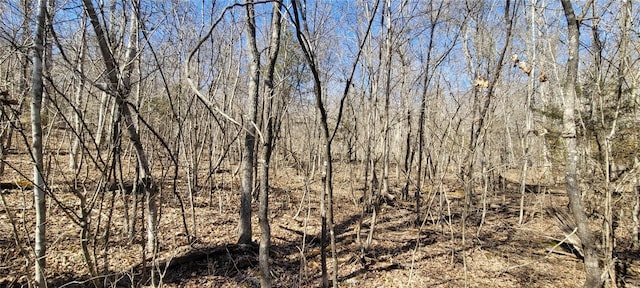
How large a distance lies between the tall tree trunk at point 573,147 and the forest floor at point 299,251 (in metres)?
0.73

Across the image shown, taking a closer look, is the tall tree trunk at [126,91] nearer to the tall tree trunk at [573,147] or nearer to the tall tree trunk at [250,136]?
the tall tree trunk at [250,136]

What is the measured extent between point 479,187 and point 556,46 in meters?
5.45

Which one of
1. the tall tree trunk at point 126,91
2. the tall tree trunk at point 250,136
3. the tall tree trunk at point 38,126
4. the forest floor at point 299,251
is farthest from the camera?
the tall tree trunk at point 250,136

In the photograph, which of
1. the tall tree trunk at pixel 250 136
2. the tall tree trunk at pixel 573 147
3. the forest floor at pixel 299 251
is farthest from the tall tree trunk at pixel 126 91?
the tall tree trunk at pixel 573 147

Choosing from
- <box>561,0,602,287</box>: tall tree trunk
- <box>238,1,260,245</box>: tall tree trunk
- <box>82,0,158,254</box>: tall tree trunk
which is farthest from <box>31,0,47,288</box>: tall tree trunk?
<box>561,0,602,287</box>: tall tree trunk

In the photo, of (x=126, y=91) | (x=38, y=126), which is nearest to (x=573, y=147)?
(x=126, y=91)

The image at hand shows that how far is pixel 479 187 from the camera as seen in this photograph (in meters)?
11.6

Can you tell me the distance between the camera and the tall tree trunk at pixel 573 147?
2.85m

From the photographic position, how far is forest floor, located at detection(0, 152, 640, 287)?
3.89 meters

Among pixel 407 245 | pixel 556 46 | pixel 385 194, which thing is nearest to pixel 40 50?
pixel 407 245

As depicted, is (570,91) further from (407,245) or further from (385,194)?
(385,194)

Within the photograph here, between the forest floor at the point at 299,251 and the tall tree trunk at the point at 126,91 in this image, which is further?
the forest floor at the point at 299,251

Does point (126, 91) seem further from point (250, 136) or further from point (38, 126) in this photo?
point (250, 136)

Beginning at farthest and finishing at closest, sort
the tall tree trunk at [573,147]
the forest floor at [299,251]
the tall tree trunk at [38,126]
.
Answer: the forest floor at [299,251], the tall tree trunk at [573,147], the tall tree trunk at [38,126]
